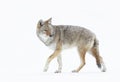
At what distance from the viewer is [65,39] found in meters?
24.3

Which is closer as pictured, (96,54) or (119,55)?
(96,54)

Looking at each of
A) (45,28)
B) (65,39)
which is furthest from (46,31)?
(65,39)

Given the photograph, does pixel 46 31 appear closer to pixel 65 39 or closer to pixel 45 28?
pixel 45 28

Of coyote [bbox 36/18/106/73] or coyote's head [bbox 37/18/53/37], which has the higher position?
coyote's head [bbox 37/18/53/37]

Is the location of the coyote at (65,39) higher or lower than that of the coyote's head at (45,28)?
lower

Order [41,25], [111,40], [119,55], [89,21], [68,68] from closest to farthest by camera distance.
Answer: [41,25], [68,68], [119,55], [111,40], [89,21]

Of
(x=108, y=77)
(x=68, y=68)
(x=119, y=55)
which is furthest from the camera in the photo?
(x=119, y=55)

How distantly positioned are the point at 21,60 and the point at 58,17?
20.3m

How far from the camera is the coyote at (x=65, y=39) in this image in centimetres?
2405

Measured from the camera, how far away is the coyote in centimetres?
2405

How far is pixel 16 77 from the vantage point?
21.5 m

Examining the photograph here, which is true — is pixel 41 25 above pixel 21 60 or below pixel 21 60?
above

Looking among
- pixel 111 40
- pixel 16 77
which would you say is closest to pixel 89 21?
pixel 111 40

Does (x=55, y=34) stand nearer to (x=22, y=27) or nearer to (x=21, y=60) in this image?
(x=21, y=60)
